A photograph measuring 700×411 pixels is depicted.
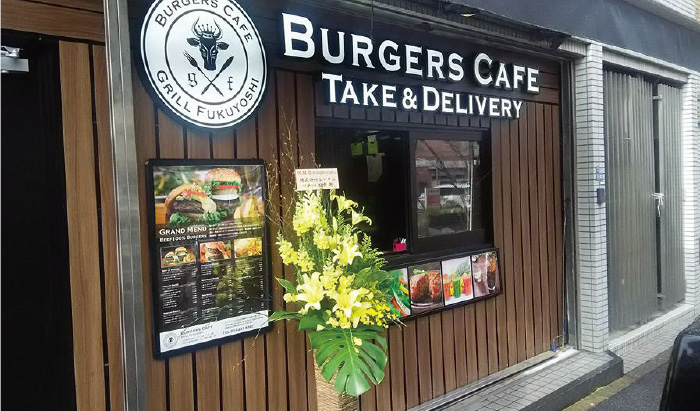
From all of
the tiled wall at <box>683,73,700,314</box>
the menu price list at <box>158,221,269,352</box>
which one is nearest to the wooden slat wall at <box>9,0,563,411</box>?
the menu price list at <box>158,221,269,352</box>

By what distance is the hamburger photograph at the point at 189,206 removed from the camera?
2834 mm

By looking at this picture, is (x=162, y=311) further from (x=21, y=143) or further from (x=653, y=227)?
(x=653, y=227)

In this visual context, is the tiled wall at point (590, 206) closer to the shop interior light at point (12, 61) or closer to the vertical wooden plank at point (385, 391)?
the vertical wooden plank at point (385, 391)

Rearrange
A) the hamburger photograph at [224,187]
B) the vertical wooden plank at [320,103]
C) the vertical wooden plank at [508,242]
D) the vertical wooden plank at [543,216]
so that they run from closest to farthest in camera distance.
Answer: the hamburger photograph at [224,187], the vertical wooden plank at [320,103], the vertical wooden plank at [508,242], the vertical wooden plank at [543,216]

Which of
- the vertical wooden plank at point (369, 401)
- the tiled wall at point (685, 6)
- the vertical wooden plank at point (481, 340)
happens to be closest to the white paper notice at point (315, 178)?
the vertical wooden plank at point (369, 401)

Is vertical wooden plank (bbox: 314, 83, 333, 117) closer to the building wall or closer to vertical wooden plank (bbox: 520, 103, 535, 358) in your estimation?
vertical wooden plank (bbox: 520, 103, 535, 358)

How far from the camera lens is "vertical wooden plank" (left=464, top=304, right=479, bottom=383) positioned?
443 cm

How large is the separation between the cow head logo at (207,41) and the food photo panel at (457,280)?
2444 mm

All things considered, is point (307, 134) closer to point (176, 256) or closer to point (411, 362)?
point (176, 256)

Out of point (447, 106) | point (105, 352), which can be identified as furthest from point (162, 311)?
point (447, 106)

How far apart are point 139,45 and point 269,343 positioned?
1.92 meters

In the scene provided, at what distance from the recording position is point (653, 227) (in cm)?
643

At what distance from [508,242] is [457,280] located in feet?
2.55

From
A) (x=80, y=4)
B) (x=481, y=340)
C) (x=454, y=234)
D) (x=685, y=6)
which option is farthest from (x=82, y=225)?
(x=685, y=6)
